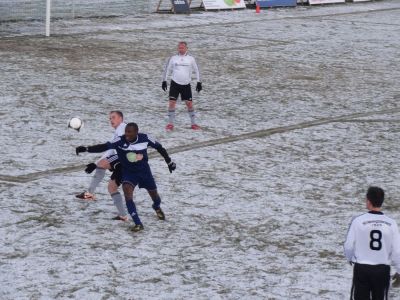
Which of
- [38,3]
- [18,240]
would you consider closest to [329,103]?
[18,240]

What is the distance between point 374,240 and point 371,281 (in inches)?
17.0

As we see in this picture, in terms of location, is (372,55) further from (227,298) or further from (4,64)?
(227,298)

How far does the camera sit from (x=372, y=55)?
31.0m

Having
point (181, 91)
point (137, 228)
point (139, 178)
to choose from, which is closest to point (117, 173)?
point (139, 178)

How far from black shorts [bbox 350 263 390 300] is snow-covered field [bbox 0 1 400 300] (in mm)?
1452

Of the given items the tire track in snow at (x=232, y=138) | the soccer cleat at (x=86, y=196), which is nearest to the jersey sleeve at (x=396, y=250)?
the soccer cleat at (x=86, y=196)

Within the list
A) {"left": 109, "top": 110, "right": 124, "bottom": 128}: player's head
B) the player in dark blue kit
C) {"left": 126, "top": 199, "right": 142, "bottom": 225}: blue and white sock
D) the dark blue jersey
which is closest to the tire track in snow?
{"left": 109, "top": 110, "right": 124, "bottom": 128}: player's head

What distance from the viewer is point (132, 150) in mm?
12320

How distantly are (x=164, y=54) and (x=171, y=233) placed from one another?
56.6 feet

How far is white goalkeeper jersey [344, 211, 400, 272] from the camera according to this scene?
8844 mm

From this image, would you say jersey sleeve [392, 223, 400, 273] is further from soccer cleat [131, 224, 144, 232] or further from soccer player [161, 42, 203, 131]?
soccer player [161, 42, 203, 131]

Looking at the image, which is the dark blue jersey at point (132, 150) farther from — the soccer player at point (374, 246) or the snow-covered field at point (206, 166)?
the soccer player at point (374, 246)

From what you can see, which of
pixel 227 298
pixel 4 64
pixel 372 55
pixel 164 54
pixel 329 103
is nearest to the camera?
pixel 227 298

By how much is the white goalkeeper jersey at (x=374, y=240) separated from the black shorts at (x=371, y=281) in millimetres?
61
